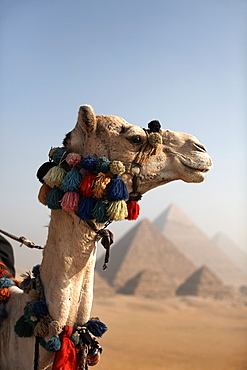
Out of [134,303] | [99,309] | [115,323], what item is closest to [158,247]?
[134,303]

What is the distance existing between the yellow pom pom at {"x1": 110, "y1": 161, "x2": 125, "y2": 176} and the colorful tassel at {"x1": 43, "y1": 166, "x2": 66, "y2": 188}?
359 millimetres

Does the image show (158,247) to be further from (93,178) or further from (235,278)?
(93,178)

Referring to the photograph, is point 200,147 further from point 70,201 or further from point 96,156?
point 70,201

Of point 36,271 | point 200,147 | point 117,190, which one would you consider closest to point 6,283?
point 36,271

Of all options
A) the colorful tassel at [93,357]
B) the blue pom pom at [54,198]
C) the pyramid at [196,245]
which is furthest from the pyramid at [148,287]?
the blue pom pom at [54,198]

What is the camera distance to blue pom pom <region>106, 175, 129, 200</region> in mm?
2891

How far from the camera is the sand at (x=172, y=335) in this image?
22.8 m

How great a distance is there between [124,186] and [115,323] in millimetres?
38842

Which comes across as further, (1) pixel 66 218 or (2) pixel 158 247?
(2) pixel 158 247

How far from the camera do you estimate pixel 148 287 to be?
220 ft

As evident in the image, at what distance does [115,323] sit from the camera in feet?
131

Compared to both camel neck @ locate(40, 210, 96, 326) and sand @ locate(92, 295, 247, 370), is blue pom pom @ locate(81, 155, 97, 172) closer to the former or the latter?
camel neck @ locate(40, 210, 96, 326)

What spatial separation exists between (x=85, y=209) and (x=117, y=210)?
0.20 metres

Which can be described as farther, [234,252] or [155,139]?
[234,252]
